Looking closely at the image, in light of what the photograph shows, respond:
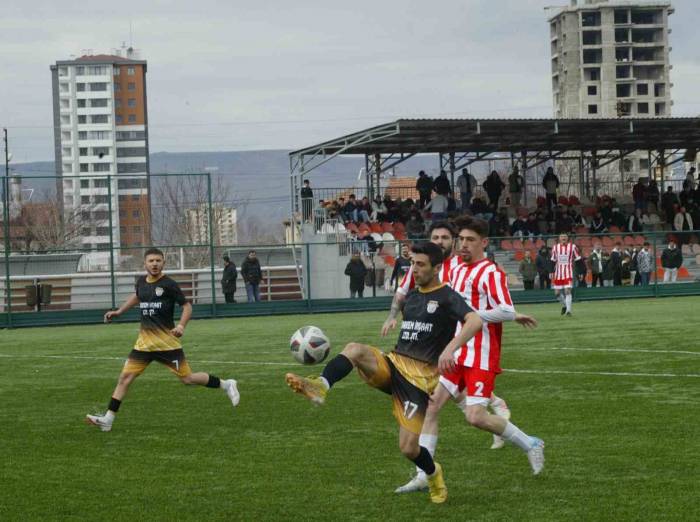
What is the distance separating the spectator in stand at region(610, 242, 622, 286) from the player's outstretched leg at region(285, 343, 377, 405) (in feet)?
97.1

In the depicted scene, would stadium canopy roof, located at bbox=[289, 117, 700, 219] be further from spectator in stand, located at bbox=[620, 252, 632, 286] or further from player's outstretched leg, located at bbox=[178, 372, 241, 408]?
player's outstretched leg, located at bbox=[178, 372, 241, 408]

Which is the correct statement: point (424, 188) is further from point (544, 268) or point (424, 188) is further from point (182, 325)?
point (182, 325)

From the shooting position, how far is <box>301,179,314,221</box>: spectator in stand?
42.0 metres

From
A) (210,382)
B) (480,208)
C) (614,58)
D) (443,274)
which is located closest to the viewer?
(443,274)

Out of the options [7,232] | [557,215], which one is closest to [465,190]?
[557,215]

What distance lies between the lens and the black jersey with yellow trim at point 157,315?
12.5m

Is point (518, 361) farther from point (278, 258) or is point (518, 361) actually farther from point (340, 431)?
point (278, 258)

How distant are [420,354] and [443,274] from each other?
220 cm

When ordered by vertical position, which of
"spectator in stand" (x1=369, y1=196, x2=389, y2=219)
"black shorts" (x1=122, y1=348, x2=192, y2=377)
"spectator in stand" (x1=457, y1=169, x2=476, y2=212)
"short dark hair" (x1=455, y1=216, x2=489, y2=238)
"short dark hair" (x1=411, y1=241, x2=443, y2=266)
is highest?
"spectator in stand" (x1=457, y1=169, x2=476, y2=212)

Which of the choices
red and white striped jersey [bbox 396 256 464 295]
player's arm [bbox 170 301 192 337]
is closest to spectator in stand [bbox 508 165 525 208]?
player's arm [bbox 170 301 192 337]

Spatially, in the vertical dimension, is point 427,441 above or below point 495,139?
below

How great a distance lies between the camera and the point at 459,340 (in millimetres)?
7711

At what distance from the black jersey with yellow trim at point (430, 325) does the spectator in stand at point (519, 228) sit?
3456 cm

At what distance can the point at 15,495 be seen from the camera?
28.4 ft
